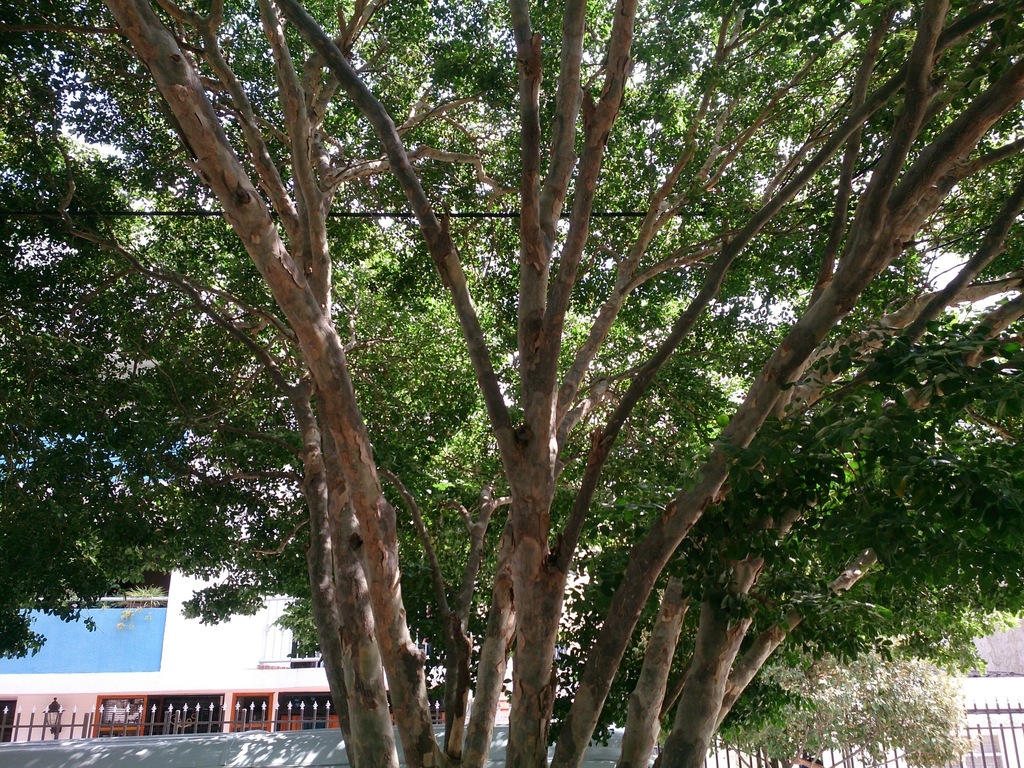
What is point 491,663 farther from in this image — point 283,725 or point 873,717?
point 873,717

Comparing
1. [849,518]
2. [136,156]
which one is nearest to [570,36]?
[849,518]

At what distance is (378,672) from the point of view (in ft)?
14.3

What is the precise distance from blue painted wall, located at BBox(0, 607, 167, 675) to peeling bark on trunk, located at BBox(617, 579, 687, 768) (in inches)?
661

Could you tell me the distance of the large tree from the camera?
148 inches

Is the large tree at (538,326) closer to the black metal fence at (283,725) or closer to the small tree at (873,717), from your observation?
the black metal fence at (283,725)

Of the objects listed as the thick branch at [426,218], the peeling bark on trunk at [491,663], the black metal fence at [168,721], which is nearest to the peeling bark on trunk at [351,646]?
the peeling bark on trunk at [491,663]

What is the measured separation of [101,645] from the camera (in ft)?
61.5

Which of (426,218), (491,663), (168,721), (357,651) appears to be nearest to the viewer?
(426,218)

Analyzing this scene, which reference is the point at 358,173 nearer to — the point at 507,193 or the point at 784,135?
the point at 507,193

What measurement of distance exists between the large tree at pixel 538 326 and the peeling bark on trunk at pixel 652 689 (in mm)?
19

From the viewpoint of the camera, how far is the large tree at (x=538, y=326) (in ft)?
12.3

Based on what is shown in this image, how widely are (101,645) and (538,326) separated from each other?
59.4 feet

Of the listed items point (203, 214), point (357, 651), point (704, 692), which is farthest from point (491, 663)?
point (203, 214)

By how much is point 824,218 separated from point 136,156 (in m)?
5.87
